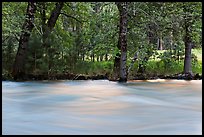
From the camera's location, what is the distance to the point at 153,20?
13742 millimetres

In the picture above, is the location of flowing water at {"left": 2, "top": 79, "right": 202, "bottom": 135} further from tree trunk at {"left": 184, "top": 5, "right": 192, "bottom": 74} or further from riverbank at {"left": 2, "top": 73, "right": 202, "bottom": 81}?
tree trunk at {"left": 184, "top": 5, "right": 192, "bottom": 74}

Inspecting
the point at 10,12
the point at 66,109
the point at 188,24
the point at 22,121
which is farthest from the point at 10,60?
the point at 22,121

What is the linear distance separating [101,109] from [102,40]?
6.92 meters

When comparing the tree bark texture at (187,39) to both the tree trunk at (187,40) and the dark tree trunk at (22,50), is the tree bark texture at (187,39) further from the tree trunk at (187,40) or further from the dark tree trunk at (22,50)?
the dark tree trunk at (22,50)

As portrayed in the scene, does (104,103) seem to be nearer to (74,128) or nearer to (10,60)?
(74,128)

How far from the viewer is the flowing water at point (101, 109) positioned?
598cm

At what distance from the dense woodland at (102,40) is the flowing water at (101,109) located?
1.52m

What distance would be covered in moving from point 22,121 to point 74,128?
0.95 meters

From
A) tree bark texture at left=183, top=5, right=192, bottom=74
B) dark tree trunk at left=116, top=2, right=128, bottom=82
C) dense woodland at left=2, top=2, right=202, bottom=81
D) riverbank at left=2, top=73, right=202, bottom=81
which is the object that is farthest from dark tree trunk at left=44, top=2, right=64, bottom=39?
tree bark texture at left=183, top=5, right=192, bottom=74

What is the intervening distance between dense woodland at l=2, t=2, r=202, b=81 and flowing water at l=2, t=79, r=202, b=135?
4.99 feet

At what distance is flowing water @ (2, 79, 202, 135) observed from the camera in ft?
19.6

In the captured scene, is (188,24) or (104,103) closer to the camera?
(104,103)

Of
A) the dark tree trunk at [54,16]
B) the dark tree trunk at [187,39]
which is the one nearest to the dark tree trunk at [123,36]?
the dark tree trunk at [187,39]

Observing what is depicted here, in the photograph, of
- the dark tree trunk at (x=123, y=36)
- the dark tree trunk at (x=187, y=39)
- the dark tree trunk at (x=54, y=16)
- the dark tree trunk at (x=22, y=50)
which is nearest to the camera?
the dark tree trunk at (x=123, y=36)
